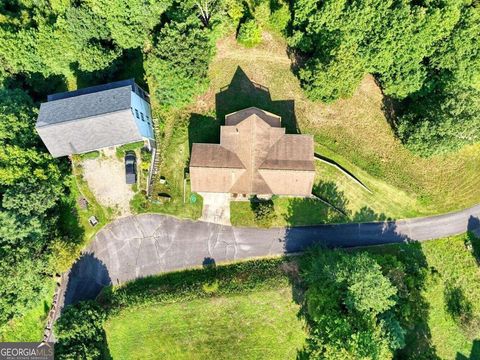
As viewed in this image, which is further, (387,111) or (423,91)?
(387,111)

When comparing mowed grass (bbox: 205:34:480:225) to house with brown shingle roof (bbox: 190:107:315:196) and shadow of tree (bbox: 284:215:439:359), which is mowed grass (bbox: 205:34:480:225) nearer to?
shadow of tree (bbox: 284:215:439:359)

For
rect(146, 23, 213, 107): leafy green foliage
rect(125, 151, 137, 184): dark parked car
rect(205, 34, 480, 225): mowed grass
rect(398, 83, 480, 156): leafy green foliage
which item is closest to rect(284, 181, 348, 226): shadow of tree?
rect(205, 34, 480, 225): mowed grass

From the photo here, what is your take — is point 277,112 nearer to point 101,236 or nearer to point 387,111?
point 387,111

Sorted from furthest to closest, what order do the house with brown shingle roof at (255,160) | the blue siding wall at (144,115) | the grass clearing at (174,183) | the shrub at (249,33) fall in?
the grass clearing at (174,183)
the shrub at (249,33)
the house with brown shingle roof at (255,160)
the blue siding wall at (144,115)

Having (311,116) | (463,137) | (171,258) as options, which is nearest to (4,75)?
(171,258)

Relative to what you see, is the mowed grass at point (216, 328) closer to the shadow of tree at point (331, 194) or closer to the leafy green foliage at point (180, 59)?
the shadow of tree at point (331, 194)

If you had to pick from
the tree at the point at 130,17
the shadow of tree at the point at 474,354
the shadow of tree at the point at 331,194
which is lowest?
the shadow of tree at the point at 474,354

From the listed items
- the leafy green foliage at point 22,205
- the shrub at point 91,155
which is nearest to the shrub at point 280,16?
the shrub at point 91,155
